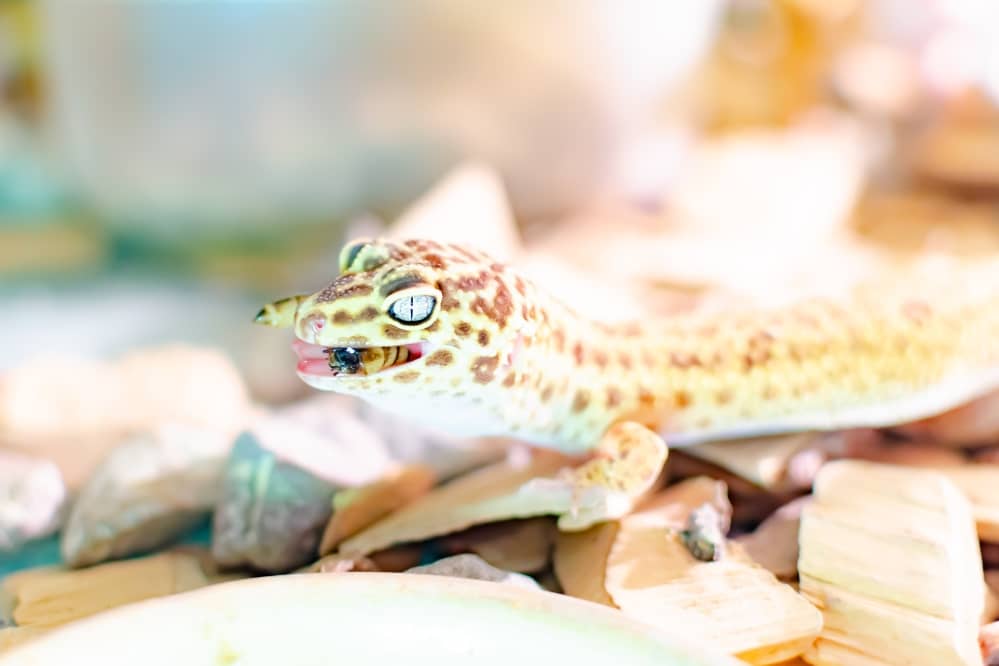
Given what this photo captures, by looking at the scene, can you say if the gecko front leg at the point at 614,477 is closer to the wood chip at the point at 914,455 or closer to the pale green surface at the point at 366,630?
the pale green surface at the point at 366,630

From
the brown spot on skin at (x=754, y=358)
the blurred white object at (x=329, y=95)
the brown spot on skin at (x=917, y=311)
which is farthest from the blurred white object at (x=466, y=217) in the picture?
the brown spot on skin at (x=917, y=311)

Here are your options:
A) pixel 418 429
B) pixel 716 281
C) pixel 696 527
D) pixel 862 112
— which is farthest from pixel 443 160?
pixel 862 112

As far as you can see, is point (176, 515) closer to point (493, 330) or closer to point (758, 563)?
point (493, 330)

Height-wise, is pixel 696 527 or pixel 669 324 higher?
pixel 669 324

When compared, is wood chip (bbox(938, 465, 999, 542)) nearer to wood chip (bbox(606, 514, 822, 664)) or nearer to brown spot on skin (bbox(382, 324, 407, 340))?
wood chip (bbox(606, 514, 822, 664))

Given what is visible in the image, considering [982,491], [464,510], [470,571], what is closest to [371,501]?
[464,510]

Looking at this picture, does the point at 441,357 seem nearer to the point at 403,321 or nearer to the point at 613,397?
the point at 403,321

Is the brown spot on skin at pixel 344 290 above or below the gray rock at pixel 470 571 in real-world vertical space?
above
